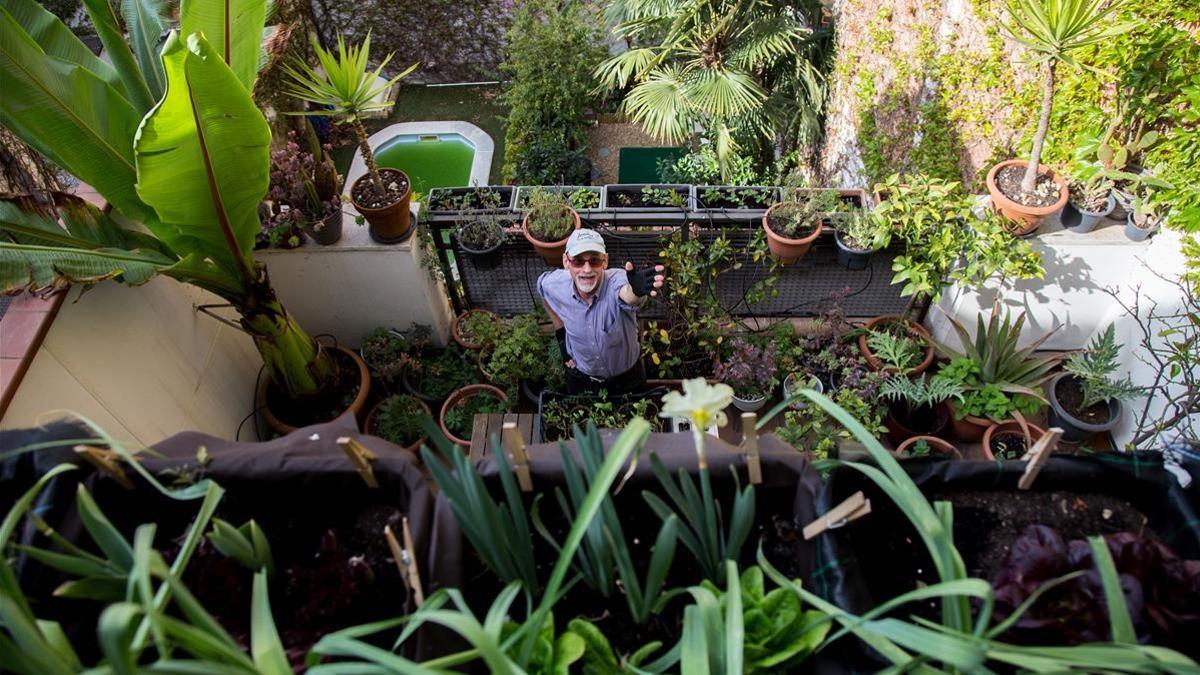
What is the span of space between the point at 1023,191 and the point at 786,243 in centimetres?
113

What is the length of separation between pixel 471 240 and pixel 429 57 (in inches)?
186

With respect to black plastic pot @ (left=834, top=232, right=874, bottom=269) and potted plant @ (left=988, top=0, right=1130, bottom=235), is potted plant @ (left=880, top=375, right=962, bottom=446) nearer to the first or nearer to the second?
black plastic pot @ (left=834, top=232, right=874, bottom=269)

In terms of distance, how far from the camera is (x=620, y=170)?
6746 mm

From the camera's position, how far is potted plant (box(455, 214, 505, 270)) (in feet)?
12.6

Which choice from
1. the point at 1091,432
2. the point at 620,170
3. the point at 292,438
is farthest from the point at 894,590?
the point at 620,170

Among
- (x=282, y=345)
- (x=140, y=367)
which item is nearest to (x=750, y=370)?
(x=282, y=345)

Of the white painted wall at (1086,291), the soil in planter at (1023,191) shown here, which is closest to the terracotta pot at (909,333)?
the white painted wall at (1086,291)

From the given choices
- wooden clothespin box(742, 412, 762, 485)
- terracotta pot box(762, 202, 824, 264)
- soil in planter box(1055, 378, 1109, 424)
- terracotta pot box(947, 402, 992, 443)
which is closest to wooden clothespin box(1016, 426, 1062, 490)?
wooden clothespin box(742, 412, 762, 485)

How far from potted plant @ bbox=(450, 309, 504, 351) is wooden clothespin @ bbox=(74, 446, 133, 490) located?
92.5 inches

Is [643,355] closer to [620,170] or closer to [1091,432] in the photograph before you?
[1091,432]

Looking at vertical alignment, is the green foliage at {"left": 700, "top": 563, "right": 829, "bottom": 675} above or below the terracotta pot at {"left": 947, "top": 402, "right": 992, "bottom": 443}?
above

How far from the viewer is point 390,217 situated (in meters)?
3.60

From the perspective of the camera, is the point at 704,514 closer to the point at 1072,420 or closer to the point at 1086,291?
the point at 1072,420

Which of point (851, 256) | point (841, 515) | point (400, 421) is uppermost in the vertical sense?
point (841, 515)
